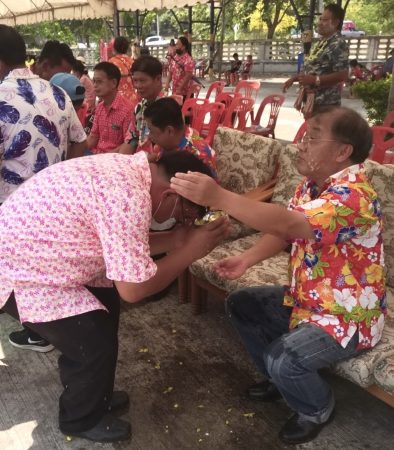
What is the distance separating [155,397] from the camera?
2312 millimetres

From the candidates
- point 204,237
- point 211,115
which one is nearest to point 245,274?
point 204,237

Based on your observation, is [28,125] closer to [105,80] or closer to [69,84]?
[69,84]

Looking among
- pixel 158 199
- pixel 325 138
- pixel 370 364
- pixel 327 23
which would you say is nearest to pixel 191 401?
pixel 370 364

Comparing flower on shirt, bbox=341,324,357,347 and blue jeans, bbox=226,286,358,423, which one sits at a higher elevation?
flower on shirt, bbox=341,324,357,347

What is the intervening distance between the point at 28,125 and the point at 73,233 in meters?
1.02

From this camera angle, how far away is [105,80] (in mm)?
4062

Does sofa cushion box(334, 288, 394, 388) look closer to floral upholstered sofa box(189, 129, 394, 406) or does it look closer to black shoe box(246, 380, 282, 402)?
floral upholstered sofa box(189, 129, 394, 406)

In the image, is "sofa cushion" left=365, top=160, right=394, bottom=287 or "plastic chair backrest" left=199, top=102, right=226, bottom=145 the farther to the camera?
"plastic chair backrest" left=199, top=102, right=226, bottom=145

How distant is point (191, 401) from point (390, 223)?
52.6 inches

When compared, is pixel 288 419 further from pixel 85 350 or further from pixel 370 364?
pixel 85 350

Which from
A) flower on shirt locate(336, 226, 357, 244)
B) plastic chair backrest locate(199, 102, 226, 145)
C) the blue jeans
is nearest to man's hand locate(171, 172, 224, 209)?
flower on shirt locate(336, 226, 357, 244)

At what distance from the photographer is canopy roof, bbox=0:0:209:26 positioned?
23.0 ft

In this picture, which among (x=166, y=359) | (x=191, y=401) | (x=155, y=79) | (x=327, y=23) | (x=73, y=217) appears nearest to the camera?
(x=73, y=217)

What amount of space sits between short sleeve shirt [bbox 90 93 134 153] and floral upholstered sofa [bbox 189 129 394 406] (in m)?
0.96
